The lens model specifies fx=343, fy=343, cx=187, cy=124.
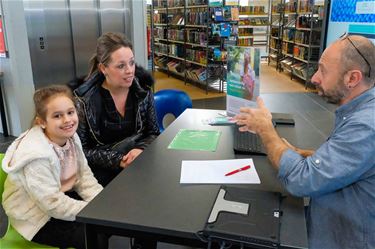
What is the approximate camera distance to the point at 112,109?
205 centimetres

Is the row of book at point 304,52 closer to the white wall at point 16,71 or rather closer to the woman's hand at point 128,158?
the white wall at point 16,71

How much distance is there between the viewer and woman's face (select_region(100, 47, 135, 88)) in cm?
195

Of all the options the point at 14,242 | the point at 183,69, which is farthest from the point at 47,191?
the point at 183,69

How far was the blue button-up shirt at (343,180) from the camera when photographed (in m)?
1.02

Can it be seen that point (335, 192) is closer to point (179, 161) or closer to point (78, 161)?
point (179, 161)

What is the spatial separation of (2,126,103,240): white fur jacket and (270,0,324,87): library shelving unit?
6.76 m

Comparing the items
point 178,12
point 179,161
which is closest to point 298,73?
point 178,12

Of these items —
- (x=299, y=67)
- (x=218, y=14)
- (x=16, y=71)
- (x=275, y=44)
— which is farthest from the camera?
(x=275, y=44)

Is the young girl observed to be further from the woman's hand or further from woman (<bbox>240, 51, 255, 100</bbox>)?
woman (<bbox>240, 51, 255, 100</bbox>)

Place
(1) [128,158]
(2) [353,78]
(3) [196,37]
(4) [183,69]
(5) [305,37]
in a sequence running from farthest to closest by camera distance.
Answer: (4) [183,69] < (5) [305,37] < (3) [196,37] < (1) [128,158] < (2) [353,78]

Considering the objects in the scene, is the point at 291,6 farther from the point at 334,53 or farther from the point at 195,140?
the point at 334,53

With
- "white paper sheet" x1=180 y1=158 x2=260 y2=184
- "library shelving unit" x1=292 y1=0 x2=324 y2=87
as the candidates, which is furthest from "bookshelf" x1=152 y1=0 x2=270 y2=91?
"white paper sheet" x1=180 y1=158 x2=260 y2=184

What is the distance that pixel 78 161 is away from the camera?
1.69 meters

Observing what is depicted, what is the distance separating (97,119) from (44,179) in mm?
670
